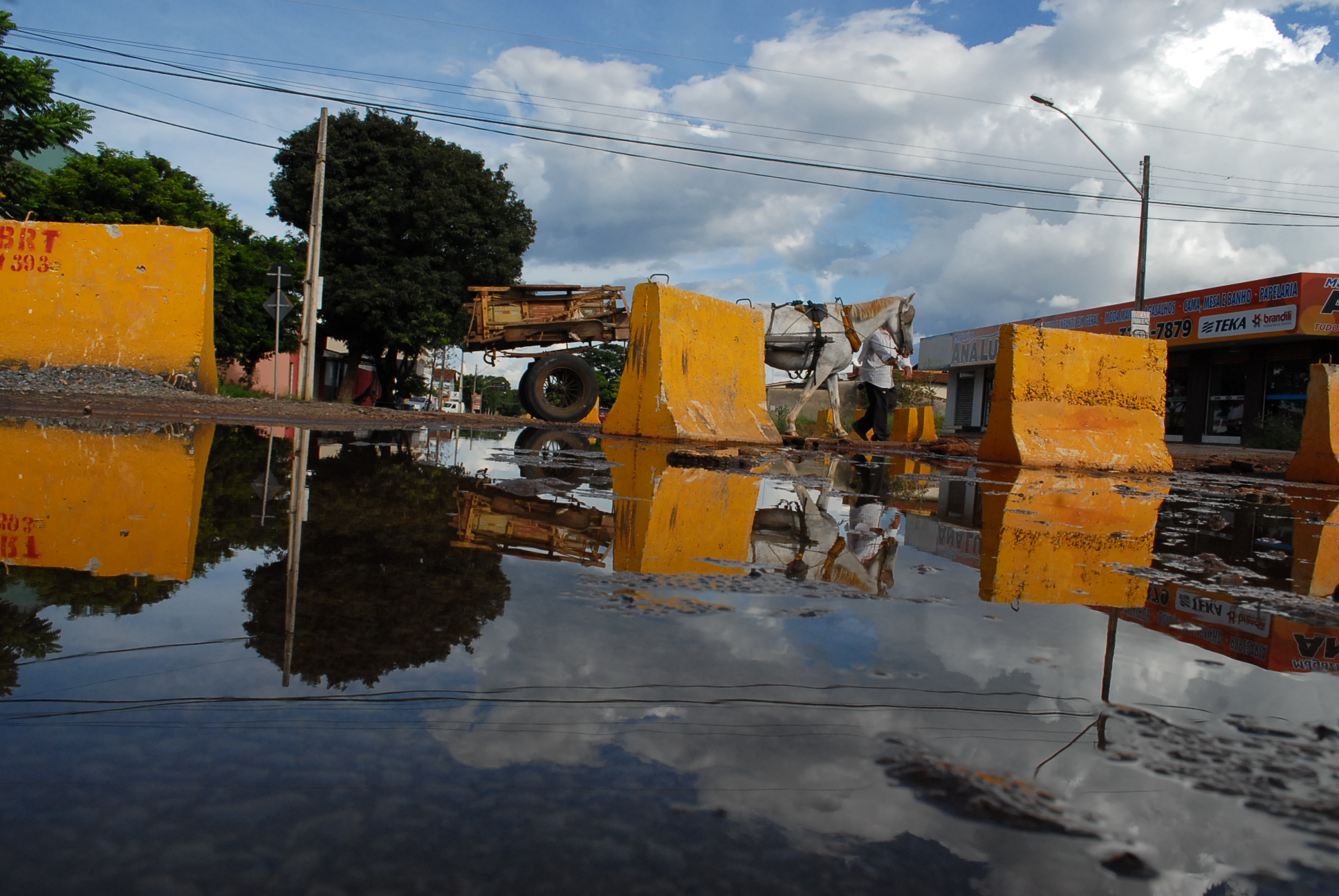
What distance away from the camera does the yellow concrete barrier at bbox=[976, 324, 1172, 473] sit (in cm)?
801

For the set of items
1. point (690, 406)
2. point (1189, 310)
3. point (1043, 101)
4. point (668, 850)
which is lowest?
point (668, 850)

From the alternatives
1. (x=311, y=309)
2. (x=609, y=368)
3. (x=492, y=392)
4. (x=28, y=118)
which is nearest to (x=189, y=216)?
(x=28, y=118)

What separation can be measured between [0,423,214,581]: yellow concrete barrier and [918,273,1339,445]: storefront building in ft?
53.3

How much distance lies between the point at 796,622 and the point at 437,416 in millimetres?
13317

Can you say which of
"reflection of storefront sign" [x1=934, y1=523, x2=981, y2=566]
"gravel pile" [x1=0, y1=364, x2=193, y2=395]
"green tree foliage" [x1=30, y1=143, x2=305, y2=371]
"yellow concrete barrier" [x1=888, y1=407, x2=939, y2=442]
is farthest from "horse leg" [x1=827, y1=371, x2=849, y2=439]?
"green tree foliage" [x1=30, y1=143, x2=305, y2=371]

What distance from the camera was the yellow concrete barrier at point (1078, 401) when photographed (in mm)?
8008

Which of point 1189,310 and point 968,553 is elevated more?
point 1189,310

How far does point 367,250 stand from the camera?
86.0 feet

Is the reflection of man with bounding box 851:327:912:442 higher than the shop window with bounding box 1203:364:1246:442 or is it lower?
lower

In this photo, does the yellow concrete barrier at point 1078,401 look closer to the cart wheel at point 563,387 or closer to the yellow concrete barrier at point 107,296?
the cart wheel at point 563,387

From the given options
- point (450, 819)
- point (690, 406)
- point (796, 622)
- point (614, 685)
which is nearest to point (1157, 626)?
point (796, 622)

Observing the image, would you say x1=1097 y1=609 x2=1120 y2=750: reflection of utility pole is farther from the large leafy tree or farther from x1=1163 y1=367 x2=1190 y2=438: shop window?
the large leafy tree

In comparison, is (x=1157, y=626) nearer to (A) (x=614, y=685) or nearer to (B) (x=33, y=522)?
(A) (x=614, y=685)

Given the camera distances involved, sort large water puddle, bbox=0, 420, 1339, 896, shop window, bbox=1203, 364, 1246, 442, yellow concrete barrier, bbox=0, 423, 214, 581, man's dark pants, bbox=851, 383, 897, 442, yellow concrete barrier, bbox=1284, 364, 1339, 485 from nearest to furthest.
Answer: large water puddle, bbox=0, 420, 1339, 896 < yellow concrete barrier, bbox=0, 423, 214, 581 < yellow concrete barrier, bbox=1284, 364, 1339, 485 < man's dark pants, bbox=851, 383, 897, 442 < shop window, bbox=1203, 364, 1246, 442
